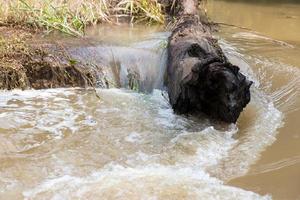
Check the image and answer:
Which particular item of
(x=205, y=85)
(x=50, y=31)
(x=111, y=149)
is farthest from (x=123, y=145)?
(x=50, y=31)

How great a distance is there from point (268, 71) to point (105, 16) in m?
2.83

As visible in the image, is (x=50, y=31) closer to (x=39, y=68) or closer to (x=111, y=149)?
(x=39, y=68)

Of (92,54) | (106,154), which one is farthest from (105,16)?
(106,154)

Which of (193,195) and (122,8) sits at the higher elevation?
(122,8)

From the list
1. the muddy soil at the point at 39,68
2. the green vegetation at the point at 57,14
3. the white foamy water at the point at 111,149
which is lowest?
the white foamy water at the point at 111,149

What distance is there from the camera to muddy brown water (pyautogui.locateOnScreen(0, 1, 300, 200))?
331cm

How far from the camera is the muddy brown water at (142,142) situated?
10.9ft

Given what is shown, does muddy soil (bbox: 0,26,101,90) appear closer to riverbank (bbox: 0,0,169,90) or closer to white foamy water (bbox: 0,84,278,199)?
Result: riverbank (bbox: 0,0,169,90)

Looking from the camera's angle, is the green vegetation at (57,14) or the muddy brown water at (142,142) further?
the green vegetation at (57,14)

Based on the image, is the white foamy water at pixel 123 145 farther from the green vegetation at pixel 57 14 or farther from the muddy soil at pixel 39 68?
the green vegetation at pixel 57 14

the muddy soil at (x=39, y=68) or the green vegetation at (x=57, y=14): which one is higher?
the green vegetation at (x=57, y=14)

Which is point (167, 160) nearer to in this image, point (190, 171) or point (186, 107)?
point (190, 171)

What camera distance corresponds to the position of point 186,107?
4.69 m

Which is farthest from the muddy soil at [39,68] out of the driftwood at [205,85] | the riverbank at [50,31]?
the driftwood at [205,85]
